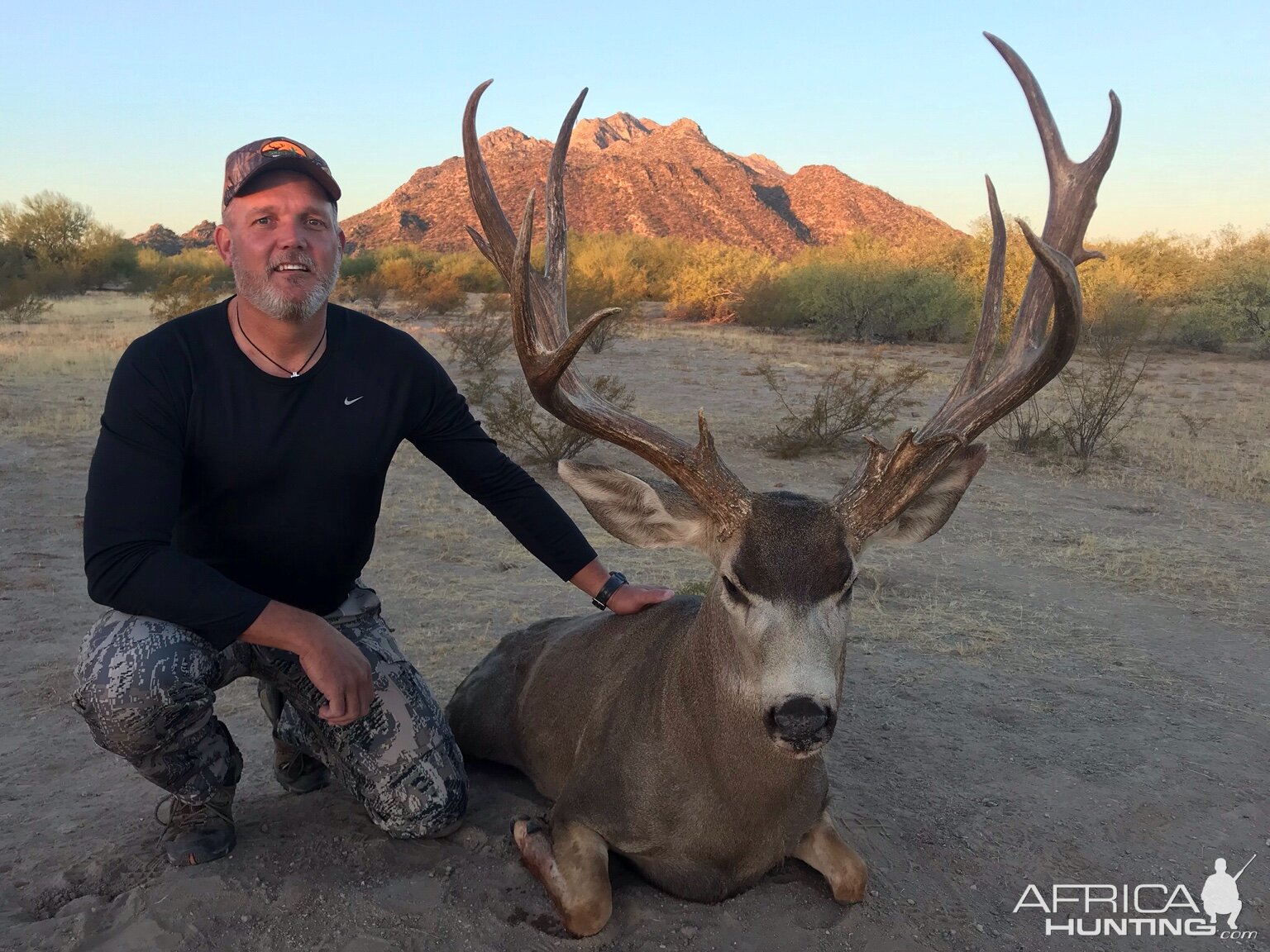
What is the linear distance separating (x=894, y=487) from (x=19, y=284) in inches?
1252

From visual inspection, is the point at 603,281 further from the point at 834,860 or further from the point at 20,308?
the point at 834,860

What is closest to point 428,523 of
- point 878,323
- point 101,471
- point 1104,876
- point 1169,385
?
point 101,471

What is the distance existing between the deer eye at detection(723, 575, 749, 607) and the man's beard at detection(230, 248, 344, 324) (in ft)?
6.22

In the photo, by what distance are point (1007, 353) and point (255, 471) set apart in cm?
284

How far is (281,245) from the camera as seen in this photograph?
12.6 ft

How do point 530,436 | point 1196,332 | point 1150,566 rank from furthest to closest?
point 1196,332
point 530,436
point 1150,566

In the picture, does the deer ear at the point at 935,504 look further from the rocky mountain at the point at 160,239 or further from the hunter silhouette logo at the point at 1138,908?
the rocky mountain at the point at 160,239

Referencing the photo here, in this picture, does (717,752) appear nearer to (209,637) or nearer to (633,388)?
(209,637)

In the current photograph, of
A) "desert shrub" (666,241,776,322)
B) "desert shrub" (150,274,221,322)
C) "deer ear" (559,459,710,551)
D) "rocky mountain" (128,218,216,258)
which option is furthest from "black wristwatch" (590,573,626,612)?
"rocky mountain" (128,218,216,258)

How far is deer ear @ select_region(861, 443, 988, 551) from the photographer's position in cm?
364

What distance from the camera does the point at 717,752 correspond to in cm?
339

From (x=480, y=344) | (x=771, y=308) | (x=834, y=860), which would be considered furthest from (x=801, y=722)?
(x=771, y=308)

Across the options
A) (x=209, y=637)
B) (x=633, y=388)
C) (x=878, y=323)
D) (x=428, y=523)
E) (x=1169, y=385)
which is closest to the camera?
(x=209, y=637)

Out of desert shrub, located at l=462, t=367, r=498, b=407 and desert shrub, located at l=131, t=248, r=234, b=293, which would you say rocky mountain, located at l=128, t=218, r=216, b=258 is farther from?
desert shrub, located at l=462, t=367, r=498, b=407
